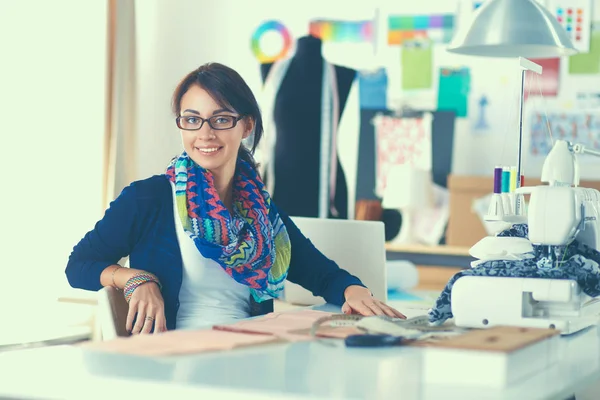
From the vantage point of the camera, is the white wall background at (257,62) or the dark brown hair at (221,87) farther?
the white wall background at (257,62)

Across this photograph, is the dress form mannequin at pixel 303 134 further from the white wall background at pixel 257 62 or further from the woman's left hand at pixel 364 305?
the woman's left hand at pixel 364 305

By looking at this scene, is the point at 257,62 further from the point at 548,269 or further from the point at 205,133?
the point at 548,269

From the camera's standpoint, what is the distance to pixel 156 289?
7.09 feet

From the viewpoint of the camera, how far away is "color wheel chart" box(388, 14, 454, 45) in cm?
527

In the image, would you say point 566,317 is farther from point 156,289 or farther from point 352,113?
point 352,113

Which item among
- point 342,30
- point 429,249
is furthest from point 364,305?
point 342,30

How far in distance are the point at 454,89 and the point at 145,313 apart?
347 cm

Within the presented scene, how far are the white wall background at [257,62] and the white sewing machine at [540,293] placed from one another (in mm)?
3048

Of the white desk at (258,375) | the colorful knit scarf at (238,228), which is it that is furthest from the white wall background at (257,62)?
the white desk at (258,375)

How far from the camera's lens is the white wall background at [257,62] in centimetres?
514

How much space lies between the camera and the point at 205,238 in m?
2.35

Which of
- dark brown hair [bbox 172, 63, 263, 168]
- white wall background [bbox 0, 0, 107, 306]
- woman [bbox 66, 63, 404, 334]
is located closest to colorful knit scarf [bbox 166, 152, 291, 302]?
woman [bbox 66, 63, 404, 334]

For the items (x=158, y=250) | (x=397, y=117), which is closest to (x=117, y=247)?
(x=158, y=250)

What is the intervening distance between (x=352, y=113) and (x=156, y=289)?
3.37 metres
